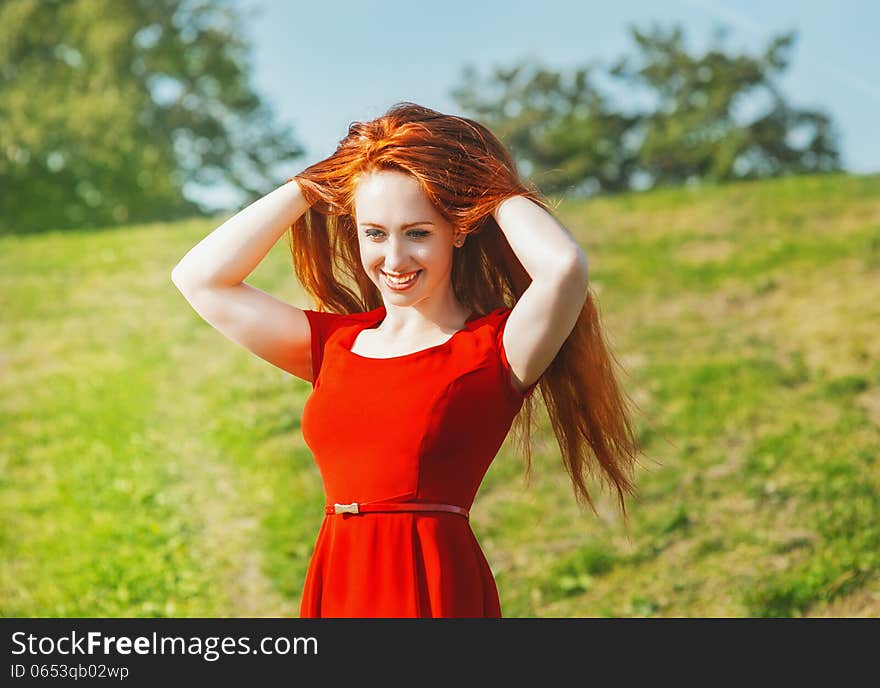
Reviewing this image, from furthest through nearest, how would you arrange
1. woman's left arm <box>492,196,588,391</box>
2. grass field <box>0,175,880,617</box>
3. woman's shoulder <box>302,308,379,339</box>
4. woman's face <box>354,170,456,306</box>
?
grass field <box>0,175,880,617</box>, woman's shoulder <box>302,308,379,339</box>, woman's face <box>354,170,456,306</box>, woman's left arm <box>492,196,588,391</box>

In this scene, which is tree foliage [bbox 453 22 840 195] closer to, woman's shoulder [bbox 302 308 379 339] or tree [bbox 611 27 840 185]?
tree [bbox 611 27 840 185]

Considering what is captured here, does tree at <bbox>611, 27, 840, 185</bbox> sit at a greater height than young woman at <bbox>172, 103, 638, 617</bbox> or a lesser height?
greater

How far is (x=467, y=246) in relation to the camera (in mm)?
2949

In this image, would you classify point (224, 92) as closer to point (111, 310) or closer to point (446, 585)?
point (111, 310)

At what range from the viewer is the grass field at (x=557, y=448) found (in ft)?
21.3

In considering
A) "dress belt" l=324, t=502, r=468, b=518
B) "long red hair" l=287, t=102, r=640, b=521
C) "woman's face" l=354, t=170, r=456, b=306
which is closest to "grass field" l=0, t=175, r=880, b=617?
"long red hair" l=287, t=102, r=640, b=521

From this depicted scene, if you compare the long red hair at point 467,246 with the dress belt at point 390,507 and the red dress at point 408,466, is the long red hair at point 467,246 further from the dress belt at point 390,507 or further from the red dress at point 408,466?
the dress belt at point 390,507

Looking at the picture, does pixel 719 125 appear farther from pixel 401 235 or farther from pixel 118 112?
pixel 401 235

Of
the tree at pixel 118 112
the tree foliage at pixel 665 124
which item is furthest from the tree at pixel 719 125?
the tree at pixel 118 112

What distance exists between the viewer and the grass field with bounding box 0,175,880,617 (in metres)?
6.49

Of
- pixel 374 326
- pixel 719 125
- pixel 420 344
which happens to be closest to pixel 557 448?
pixel 374 326

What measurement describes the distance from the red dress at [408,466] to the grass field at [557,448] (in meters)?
3.72
